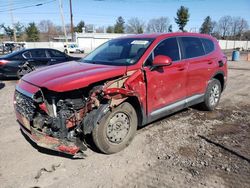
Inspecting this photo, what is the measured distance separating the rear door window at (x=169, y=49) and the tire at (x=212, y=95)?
1460mm

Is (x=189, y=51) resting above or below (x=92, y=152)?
above

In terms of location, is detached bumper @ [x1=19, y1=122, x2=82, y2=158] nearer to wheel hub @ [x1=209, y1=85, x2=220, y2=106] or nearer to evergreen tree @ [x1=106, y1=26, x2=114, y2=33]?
wheel hub @ [x1=209, y1=85, x2=220, y2=106]

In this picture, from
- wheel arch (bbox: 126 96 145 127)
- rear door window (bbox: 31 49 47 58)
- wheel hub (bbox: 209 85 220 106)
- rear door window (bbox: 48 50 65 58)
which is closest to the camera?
wheel arch (bbox: 126 96 145 127)

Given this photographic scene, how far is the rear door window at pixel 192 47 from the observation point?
502 centimetres

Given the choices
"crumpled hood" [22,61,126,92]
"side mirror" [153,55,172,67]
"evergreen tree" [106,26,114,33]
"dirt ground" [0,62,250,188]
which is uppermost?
"evergreen tree" [106,26,114,33]

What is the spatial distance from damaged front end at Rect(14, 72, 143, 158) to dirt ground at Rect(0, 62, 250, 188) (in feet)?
1.17

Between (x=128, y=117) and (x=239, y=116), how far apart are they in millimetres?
3137

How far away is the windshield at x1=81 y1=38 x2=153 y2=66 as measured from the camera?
167 inches

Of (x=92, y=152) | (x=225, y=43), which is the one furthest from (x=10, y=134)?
(x=225, y=43)

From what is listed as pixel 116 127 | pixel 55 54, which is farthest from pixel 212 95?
pixel 55 54

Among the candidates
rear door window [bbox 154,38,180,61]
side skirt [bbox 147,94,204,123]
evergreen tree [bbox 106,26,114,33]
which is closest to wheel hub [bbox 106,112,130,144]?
side skirt [bbox 147,94,204,123]

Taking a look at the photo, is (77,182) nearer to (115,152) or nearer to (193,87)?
(115,152)

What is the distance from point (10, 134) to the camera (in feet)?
15.2

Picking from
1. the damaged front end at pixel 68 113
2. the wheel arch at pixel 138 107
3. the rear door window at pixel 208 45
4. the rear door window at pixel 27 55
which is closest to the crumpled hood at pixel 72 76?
the damaged front end at pixel 68 113
